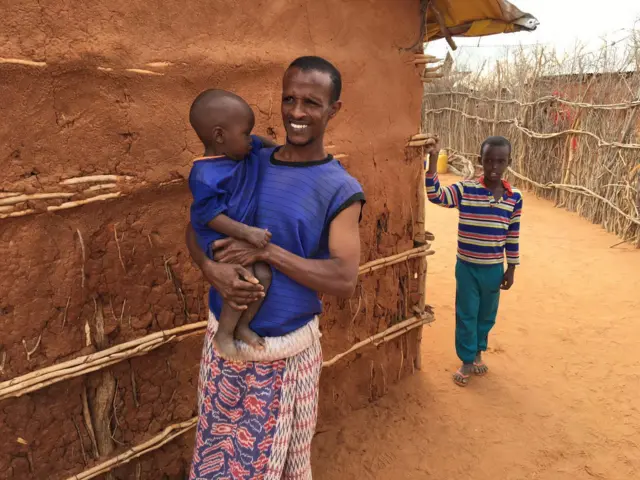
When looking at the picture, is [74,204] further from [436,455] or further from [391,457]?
[436,455]

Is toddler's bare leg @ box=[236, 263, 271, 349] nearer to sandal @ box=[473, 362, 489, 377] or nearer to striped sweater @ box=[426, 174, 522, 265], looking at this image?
striped sweater @ box=[426, 174, 522, 265]

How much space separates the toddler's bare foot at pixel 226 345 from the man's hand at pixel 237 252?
8.9 inches

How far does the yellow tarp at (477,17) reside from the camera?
108 inches

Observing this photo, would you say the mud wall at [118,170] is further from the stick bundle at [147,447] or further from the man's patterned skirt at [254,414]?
the man's patterned skirt at [254,414]

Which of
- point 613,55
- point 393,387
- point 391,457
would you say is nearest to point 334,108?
point 391,457

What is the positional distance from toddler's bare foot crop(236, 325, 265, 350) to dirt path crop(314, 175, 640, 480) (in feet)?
5.34

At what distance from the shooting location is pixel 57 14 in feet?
5.29

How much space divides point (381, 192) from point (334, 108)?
1.54 metres

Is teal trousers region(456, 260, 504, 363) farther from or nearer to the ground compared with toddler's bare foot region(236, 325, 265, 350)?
nearer to the ground

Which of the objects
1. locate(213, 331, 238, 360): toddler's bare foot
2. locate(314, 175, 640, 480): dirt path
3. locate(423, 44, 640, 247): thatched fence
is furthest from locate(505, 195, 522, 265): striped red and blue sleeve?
locate(423, 44, 640, 247): thatched fence

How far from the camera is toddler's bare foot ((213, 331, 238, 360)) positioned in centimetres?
136

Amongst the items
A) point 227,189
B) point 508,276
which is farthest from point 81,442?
point 508,276

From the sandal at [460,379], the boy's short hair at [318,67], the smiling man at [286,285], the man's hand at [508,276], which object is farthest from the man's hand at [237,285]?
the sandal at [460,379]

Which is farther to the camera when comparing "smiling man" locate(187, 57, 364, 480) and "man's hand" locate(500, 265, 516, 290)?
"man's hand" locate(500, 265, 516, 290)
